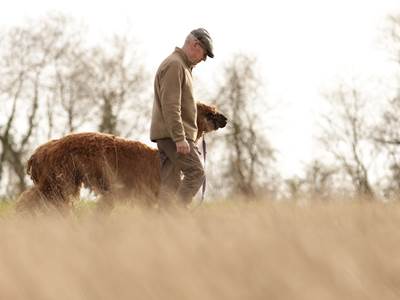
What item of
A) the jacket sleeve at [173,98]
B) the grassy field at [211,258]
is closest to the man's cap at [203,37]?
the jacket sleeve at [173,98]

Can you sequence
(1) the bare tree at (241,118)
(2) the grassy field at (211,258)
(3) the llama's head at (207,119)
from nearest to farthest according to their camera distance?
1. (2) the grassy field at (211,258)
2. (3) the llama's head at (207,119)
3. (1) the bare tree at (241,118)

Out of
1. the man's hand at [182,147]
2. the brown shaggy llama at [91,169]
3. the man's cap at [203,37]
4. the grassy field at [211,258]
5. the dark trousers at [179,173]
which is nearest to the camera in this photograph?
the grassy field at [211,258]

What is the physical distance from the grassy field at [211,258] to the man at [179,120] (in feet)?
7.40

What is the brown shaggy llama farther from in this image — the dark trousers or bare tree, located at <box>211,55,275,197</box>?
bare tree, located at <box>211,55,275,197</box>

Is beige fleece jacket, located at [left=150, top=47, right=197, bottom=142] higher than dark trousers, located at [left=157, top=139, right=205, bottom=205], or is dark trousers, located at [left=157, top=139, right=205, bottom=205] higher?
beige fleece jacket, located at [left=150, top=47, right=197, bottom=142]

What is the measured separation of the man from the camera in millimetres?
6535

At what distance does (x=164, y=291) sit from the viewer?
2.44 meters

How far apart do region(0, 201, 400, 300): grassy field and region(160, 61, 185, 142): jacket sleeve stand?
87.4 inches

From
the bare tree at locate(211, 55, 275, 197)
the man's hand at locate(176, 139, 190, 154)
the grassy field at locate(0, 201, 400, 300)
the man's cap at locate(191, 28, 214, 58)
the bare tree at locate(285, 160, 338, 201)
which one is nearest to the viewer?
the grassy field at locate(0, 201, 400, 300)

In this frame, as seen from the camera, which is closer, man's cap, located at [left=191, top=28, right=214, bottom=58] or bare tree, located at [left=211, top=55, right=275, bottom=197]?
man's cap, located at [left=191, top=28, right=214, bottom=58]

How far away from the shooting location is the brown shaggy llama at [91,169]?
7.50 metres

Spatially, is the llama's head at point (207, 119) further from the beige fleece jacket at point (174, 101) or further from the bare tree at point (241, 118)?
the bare tree at point (241, 118)

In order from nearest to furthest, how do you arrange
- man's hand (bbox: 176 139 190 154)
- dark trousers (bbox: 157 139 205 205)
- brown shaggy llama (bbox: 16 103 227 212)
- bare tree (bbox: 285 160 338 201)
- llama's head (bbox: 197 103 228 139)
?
1. bare tree (bbox: 285 160 338 201)
2. man's hand (bbox: 176 139 190 154)
3. dark trousers (bbox: 157 139 205 205)
4. brown shaggy llama (bbox: 16 103 227 212)
5. llama's head (bbox: 197 103 228 139)

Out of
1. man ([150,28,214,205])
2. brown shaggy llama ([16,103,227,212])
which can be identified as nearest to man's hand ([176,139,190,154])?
man ([150,28,214,205])
